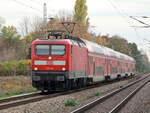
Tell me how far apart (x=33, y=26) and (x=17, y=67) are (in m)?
35.7

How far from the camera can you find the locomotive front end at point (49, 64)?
920 inches

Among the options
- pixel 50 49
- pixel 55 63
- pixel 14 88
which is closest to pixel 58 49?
pixel 50 49

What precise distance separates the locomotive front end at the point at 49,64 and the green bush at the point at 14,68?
1021 inches

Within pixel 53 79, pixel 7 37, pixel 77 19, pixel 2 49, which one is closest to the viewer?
pixel 53 79

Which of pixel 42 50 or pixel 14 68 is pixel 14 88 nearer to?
pixel 42 50

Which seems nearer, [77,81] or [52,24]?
[77,81]

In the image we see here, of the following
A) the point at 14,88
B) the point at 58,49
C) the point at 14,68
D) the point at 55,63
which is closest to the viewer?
the point at 55,63

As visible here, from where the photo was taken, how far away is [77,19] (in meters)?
74.2

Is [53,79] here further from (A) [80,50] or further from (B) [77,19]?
(B) [77,19]

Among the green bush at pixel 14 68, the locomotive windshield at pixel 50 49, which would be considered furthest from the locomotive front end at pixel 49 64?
the green bush at pixel 14 68

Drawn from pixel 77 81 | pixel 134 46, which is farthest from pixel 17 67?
pixel 134 46

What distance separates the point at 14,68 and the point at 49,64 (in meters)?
26.9

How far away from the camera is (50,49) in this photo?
2394 cm

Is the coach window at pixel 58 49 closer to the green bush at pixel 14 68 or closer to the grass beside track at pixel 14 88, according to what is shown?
the grass beside track at pixel 14 88
